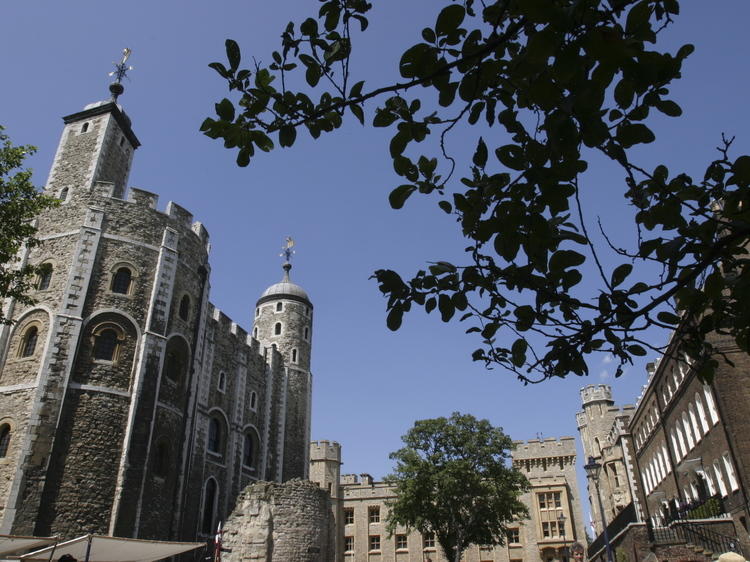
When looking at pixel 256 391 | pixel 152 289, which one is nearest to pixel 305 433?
pixel 256 391

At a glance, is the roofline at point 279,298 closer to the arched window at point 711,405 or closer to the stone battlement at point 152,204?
the stone battlement at point 152,204

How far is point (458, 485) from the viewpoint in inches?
1144

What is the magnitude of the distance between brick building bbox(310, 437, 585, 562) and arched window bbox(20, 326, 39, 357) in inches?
1194

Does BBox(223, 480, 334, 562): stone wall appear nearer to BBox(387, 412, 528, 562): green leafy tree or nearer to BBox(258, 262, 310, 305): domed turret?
BBox(387, 412, 528, 562): green leafy tree

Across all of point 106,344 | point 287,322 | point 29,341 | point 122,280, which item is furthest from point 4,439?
point 287,322

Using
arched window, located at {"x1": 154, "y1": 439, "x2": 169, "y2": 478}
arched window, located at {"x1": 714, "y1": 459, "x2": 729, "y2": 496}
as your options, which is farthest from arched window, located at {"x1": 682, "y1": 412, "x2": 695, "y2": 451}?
arched window, located at {"x1": 154, "y1": 439, "x2": 169, "y2": 478}

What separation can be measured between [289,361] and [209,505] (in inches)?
466

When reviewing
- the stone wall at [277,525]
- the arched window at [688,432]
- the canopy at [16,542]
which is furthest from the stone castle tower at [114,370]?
the arched window at [688,432]

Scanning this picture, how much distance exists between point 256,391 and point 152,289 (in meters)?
11.1

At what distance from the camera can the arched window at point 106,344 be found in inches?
817

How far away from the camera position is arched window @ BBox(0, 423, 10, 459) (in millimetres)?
18547

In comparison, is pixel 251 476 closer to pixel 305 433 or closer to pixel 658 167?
pixel 305 433

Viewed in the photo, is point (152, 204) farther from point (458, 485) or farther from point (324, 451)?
point (324, 451)

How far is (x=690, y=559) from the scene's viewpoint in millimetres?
17359
